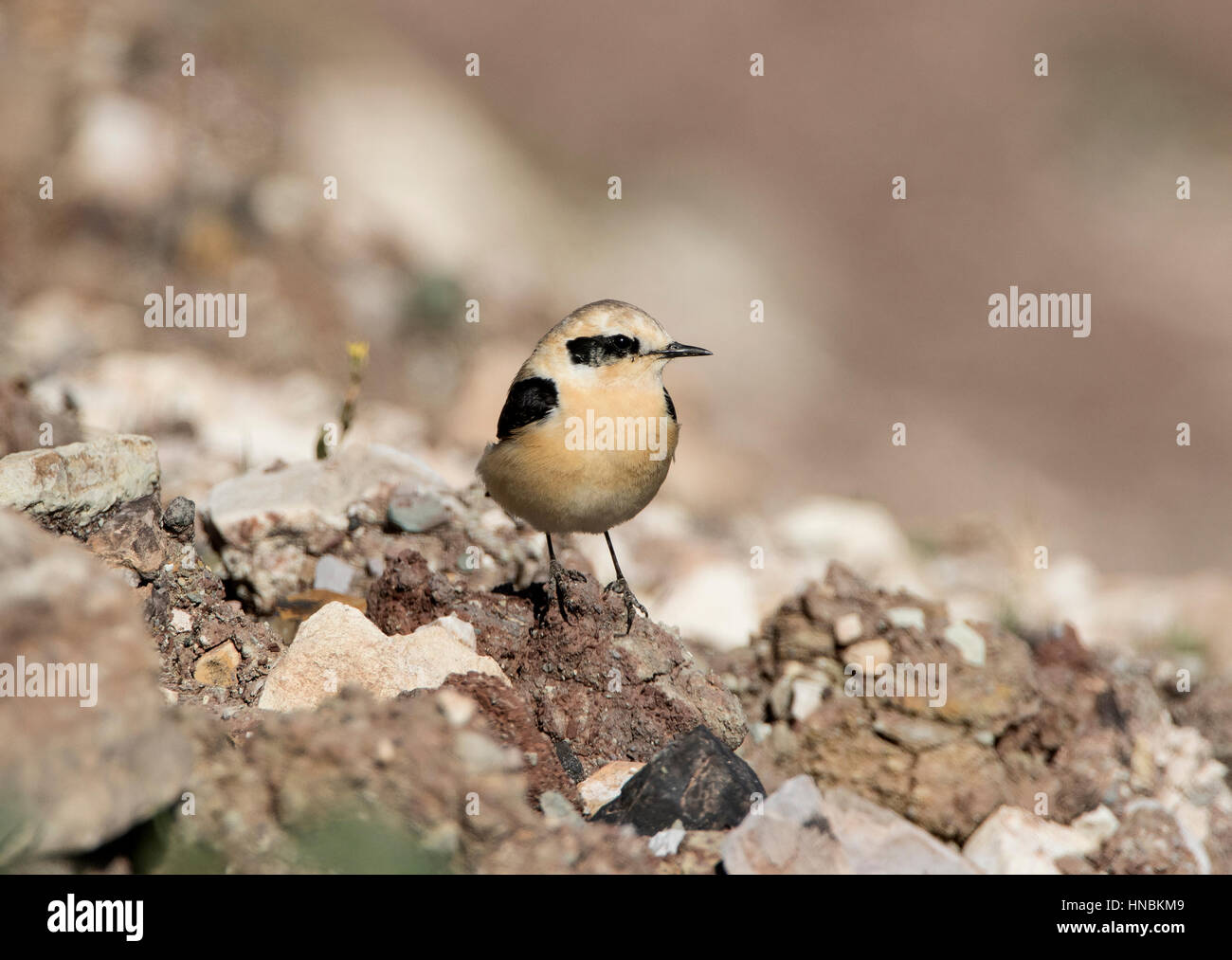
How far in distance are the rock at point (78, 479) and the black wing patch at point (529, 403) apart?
1780mm

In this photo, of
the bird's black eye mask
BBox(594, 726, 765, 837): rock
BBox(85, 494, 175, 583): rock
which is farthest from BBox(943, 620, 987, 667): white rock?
BBox(85, 494, 175, 583): rock

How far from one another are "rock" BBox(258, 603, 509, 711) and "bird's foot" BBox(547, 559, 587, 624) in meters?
0.55

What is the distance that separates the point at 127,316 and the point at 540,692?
9739 millimetres

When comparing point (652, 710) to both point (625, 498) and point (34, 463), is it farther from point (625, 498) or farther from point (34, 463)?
point (34, 463)

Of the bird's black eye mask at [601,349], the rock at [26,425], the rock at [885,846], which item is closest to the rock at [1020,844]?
the rock at [885,846]

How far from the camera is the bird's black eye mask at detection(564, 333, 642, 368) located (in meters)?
5.91

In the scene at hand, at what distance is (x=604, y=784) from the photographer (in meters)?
4.72

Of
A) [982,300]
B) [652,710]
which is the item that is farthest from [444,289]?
[982,300]

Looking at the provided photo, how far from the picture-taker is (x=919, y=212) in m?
26.3

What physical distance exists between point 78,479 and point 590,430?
2.38 metres

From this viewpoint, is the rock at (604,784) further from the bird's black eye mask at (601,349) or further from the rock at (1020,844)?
the bird's black eye mask at (601,349)

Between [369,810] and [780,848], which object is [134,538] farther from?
[780,848]

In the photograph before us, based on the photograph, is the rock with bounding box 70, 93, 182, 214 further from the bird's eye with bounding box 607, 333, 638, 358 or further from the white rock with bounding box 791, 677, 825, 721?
the white rock with bounding box 791, 677, 825, 721

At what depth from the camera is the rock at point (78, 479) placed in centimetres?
477
